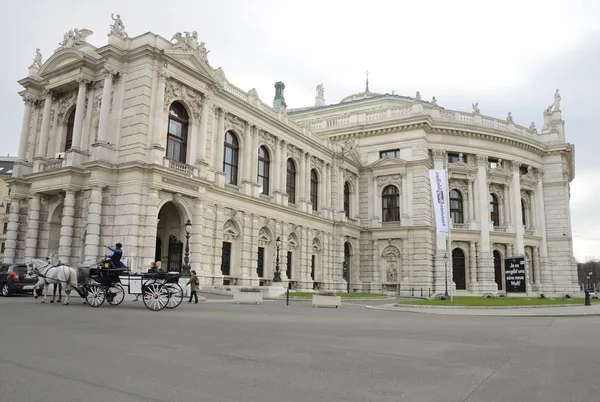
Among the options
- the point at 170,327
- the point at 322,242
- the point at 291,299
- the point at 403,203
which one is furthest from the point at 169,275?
the point at 403,203

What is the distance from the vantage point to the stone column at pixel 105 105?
91.8ft

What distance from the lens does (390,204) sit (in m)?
49.6

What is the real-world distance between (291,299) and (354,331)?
1618 centimetres

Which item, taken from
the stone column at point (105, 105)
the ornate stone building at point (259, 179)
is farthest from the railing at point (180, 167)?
the stone column at point (105, 105)

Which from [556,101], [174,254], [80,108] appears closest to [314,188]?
[174,254]

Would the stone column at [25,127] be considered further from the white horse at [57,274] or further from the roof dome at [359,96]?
the roof dome at [359,96]

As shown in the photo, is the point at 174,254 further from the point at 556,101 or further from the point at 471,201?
the point at 556,101

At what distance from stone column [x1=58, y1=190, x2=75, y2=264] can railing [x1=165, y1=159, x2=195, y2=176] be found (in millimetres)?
5599

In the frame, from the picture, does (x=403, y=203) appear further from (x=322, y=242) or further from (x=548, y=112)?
(x=548, y=112)

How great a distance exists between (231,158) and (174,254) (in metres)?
8.65

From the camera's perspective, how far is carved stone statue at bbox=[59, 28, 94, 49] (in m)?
30.5

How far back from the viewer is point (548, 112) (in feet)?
198

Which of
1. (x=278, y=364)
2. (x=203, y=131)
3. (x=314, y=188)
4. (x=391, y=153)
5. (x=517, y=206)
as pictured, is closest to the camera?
(x=278, y=364)

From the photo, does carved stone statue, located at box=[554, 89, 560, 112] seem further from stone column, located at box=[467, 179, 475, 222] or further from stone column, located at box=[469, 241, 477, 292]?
stone column, located at box=[469, 241, 477, 292]
